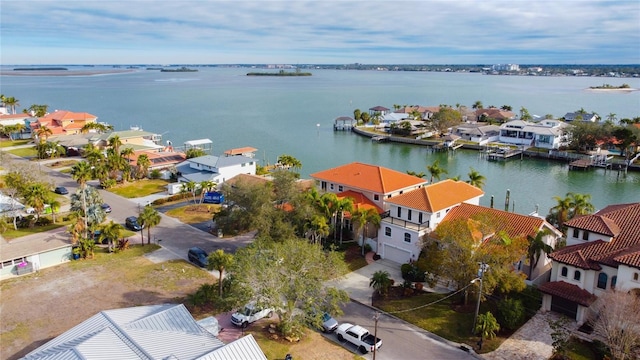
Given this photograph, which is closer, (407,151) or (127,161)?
(127,161)

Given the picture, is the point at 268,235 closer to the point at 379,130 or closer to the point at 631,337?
the point at 631,337

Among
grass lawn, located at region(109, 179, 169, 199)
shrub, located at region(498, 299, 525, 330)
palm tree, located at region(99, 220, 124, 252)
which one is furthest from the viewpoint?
grass lawn, located at region(109, 179, 169, 199)

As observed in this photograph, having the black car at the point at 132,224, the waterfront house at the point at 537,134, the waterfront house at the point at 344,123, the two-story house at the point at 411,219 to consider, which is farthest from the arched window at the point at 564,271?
the waterfront house at the point at 344,123

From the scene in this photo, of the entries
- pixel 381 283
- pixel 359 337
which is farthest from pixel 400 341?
pixel 381 283

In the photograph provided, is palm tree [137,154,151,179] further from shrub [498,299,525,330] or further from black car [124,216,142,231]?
shrub [498,299,525,330]

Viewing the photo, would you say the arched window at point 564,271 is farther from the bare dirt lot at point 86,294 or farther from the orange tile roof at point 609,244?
the bare dirt lot at point 86,294

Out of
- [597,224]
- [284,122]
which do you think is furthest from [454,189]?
[284,122]

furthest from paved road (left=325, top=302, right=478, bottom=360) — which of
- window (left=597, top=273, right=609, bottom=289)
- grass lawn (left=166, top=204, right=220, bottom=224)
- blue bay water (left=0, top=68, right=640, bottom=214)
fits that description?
blue bay water (left=0, top=68, right=640, bottom=214)
